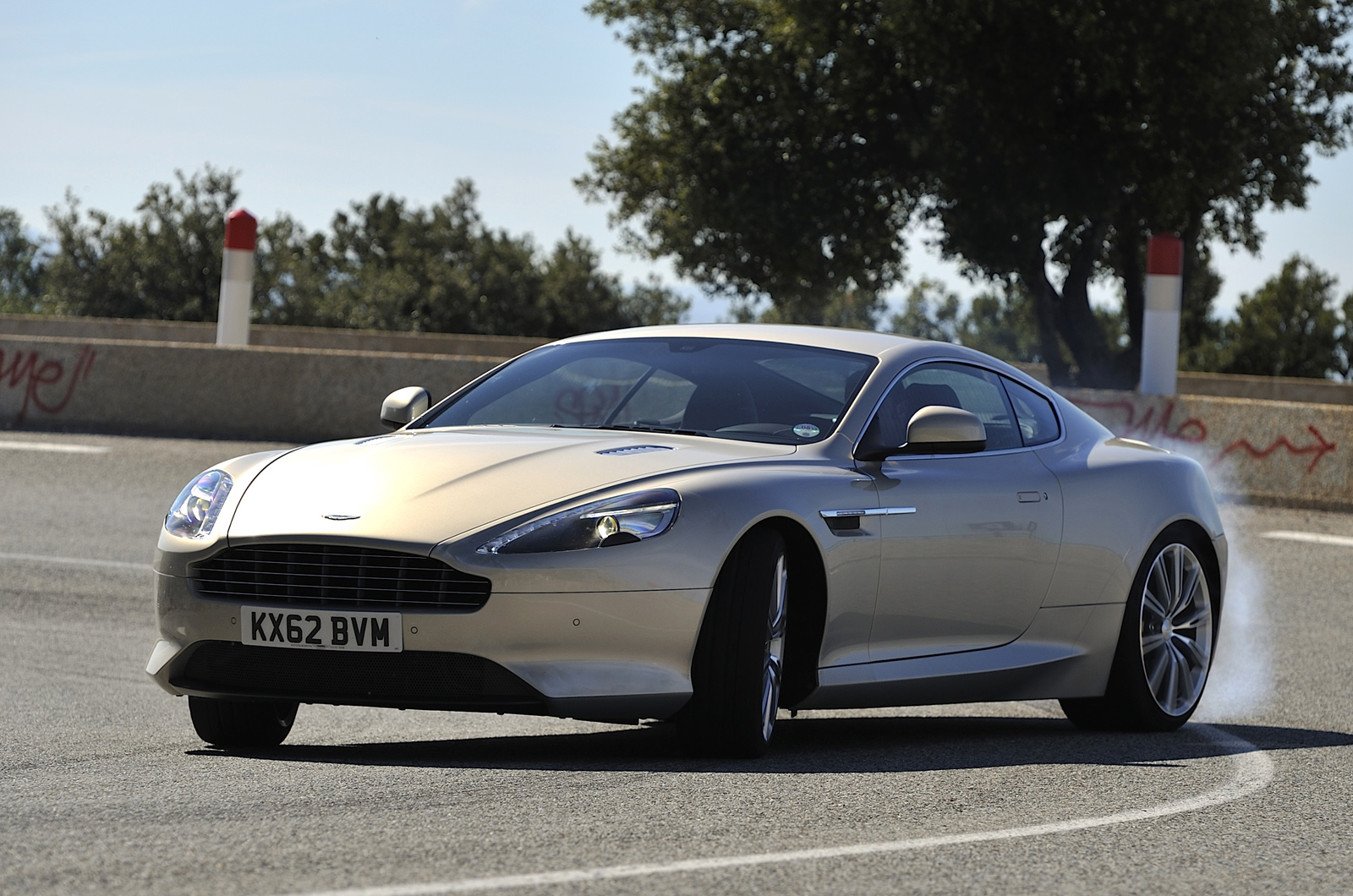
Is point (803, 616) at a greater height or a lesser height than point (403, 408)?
lesser

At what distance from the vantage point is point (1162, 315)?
19.4 m

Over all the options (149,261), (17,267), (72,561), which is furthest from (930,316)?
(72,561)

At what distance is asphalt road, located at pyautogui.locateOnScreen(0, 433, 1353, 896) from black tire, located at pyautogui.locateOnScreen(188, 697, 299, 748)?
92 mm

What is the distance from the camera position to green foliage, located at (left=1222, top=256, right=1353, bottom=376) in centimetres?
5053

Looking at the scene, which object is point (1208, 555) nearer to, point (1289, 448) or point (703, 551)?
point (703, 551)

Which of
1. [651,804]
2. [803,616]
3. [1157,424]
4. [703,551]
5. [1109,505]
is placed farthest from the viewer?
[1157,424]

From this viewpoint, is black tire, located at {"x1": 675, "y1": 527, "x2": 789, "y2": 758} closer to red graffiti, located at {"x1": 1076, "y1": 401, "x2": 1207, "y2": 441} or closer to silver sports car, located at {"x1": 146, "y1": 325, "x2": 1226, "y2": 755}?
silver sports car, located at {"x1": 146, "y1": 325, "x2": 1226, "y2": 755}

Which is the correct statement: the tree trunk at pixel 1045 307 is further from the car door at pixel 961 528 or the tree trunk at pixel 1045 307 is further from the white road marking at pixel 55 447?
the car door at pixel 961 528

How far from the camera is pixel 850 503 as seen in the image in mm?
5957

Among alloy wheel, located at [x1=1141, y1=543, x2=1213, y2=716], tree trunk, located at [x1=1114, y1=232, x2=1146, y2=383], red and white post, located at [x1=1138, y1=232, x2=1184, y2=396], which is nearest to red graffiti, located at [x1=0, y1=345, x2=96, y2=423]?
red and white post, located at [x1=1138, y1=232, x2=1184, y2=396]

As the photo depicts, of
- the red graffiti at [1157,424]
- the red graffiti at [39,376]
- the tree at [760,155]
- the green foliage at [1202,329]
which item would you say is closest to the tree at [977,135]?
the tree at [760,155]

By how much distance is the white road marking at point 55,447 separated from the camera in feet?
57.5

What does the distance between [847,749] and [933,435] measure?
1.06 meters

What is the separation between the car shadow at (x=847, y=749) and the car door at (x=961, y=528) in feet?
1.27
